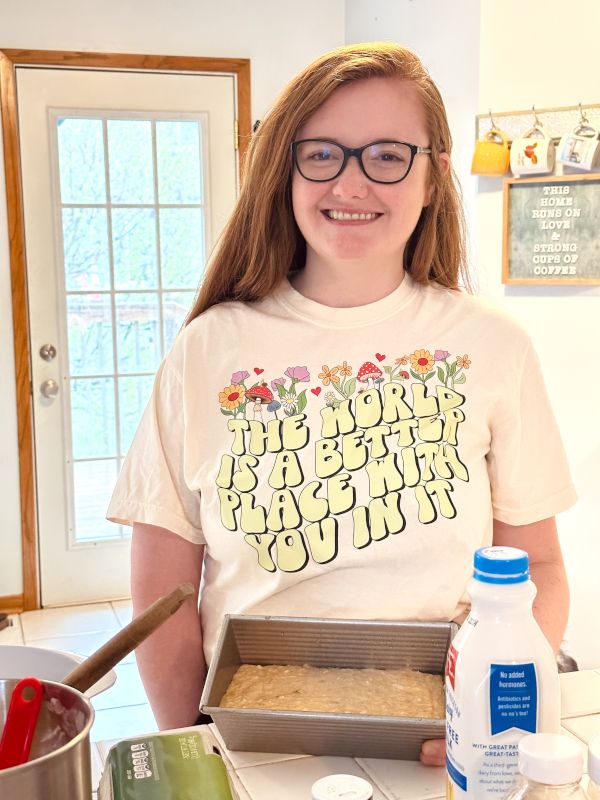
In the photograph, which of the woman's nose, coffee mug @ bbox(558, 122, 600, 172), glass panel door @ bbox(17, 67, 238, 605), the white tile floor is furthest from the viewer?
glass panel door @ bbox(17, 67, 238, 605)

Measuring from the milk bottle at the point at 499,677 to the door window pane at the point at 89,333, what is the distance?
10.5 ft

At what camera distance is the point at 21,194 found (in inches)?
139

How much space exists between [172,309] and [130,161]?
0.63 m

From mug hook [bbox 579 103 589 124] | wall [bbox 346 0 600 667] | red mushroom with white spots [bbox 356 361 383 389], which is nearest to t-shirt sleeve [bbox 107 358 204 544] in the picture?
red mushroom with white spots [bbox 356 361 383 389]

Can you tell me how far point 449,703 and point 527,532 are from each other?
0.57 metres

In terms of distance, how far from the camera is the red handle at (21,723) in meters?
0.68

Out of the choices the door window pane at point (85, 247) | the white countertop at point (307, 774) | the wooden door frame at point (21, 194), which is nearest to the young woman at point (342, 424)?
the white countertop at point (307, 774)

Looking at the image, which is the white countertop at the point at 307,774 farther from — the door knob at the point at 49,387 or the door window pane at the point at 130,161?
the door window pane at the point at 130,161

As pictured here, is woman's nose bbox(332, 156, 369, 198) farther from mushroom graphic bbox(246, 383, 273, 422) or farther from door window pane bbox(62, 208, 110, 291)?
door window pane bbox(62, 208, 110, 291)

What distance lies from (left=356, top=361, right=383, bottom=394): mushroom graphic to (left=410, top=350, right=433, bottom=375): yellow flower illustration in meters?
0.05

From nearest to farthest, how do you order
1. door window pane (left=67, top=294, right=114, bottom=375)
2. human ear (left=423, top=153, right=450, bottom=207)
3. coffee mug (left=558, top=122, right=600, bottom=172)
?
human ear (left=423, top=153, right=450, bottom=207) → coffee mug (left=558, top=122, right=600, bottom=172) → door window pane (left=67, top=294, right=114, bottom=375)

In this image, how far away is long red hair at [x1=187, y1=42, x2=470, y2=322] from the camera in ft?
3.89

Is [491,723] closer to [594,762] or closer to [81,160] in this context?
[594,762]

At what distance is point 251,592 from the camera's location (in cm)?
121
